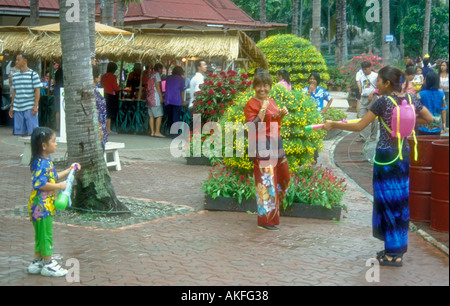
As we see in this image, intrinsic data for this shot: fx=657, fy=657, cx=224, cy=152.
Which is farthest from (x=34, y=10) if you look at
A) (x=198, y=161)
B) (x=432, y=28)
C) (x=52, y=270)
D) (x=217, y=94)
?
(x=432, y=28)

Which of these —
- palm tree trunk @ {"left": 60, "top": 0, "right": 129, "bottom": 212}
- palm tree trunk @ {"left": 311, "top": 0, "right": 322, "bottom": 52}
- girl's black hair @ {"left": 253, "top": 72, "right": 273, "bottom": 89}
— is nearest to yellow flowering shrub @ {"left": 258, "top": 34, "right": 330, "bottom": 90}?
palm tree trunk @ {"left": 311, "top": 0, "right": 322, "bottom": 52}

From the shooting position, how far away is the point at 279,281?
566 cm

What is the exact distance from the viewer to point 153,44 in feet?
56.1

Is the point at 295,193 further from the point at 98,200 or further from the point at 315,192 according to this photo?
the point at 98,200

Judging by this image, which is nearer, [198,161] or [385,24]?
[198,161]

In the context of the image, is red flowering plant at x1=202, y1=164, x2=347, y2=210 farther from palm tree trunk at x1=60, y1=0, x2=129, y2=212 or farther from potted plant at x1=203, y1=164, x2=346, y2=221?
palm tree trunk at x1=60, y1=0, x2=129, y2=212

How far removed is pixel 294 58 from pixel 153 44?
479 centimetres

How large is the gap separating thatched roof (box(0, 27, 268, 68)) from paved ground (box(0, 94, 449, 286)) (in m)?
7.58

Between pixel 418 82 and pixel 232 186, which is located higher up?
pixel 418 82

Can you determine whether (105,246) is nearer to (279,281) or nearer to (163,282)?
(163,282)

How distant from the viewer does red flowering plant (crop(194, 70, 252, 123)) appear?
42.3ft

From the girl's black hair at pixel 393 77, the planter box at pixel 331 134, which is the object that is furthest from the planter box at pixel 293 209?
the planter box at pixel 331 134

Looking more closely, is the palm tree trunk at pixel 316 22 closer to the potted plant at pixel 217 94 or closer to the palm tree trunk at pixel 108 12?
the palm tree trunk at pixel 108 12

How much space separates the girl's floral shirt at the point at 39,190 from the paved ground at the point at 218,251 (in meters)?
0.56
